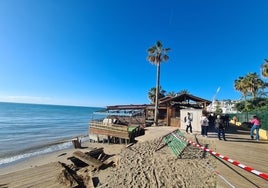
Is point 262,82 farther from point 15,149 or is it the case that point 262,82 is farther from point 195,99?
point 15,149

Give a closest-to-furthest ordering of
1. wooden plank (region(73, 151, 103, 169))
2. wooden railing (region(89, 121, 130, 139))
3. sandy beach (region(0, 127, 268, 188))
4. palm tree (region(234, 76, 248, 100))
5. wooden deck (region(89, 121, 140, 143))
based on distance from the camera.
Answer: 1. sandy beach (region(0, 127, 268, 188))
2. wooden plank (region(73, 151, 103, 169))
3. wooden deck (region(89, 121, 140, 143))
4. wooden railing (region(89, 121, 130, 139))
5. palm tree (region(234, 76, 248, 100))

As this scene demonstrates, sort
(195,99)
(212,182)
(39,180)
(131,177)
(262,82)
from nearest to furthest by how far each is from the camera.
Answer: (212,182), (131,177), (39,180), (195,99), (262,82)

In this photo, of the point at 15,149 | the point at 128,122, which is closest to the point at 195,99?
the point at 128,122

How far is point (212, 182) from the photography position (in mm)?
5363

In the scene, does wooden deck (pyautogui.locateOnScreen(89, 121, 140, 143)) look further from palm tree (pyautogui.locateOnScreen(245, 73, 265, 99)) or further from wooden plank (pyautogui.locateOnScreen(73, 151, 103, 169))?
palm tree (pyautogui.locateOnScreen(245, 73, 265, 99))

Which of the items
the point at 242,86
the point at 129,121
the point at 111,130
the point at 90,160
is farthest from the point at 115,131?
the point at 242,86

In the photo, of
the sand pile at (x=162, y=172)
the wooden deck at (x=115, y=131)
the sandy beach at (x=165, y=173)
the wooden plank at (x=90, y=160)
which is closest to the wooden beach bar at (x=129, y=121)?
the wooden deck at (x=115, y=131)

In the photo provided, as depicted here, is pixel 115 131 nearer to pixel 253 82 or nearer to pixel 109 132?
pixel 109 132

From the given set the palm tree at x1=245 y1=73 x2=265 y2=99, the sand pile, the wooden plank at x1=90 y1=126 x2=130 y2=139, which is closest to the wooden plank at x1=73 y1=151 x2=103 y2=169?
the sand pile

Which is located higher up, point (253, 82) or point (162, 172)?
point (253, 82)

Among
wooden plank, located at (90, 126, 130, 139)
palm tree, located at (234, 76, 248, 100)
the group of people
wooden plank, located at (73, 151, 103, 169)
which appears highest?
palm tree, located at (234, 76, 248, 100)

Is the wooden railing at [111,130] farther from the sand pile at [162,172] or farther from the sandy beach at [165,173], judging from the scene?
the sand pile at [162,172]

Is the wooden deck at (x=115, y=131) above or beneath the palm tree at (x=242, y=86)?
beneath

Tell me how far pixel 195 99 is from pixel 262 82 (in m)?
30.9
